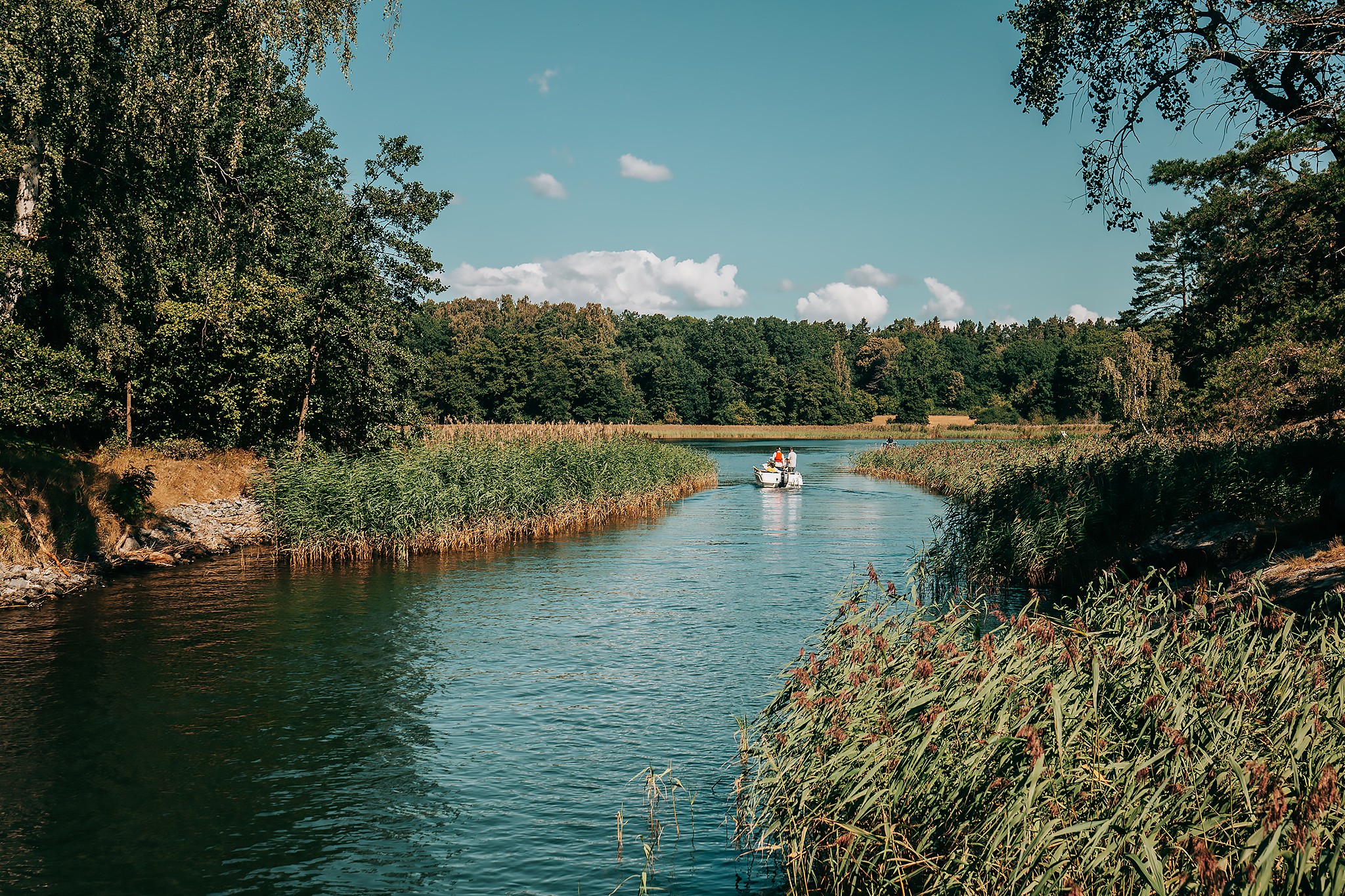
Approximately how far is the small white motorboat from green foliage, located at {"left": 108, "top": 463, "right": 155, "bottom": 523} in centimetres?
2852

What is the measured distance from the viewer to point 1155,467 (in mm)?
17938

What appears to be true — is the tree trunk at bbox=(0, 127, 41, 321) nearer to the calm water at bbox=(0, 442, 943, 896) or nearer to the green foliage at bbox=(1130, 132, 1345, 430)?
the calm water at bbox=(0, 442, 943, 896)

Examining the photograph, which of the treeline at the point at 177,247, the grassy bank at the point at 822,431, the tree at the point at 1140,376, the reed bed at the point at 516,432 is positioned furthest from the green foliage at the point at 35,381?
the grassy bank at the point at 822,431

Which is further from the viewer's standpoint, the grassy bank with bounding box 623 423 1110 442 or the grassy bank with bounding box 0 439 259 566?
the grassy bank with bounding box 623 423 1110 442

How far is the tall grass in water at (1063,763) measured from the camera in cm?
471

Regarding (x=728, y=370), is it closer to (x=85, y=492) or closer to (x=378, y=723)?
(x=85, y=492)

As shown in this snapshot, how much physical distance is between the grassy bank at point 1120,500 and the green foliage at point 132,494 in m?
18.4

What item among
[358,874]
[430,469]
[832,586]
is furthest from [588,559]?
[358,874]

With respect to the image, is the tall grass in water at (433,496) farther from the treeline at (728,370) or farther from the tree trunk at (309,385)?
the treeline at (728,370)

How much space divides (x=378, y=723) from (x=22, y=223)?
15.8 meters

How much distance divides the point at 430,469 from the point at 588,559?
505cm

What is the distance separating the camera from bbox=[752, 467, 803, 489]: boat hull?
44.3 m

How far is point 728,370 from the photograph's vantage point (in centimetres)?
15712

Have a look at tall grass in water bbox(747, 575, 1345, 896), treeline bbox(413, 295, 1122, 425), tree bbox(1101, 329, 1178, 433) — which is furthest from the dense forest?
treeline bbox(413, 295, 1122, 425)
